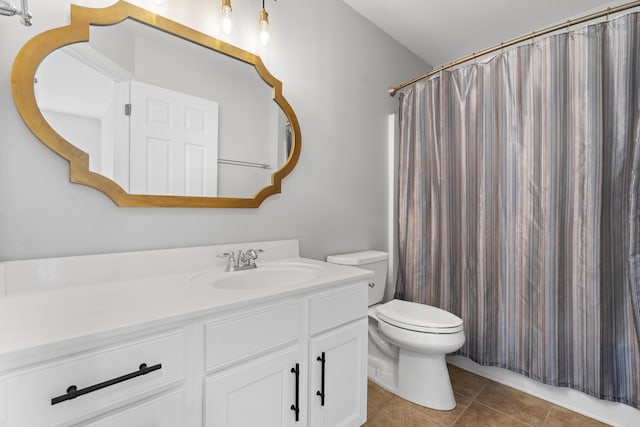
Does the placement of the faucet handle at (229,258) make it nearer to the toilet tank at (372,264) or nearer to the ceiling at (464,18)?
the toilet tank at (372,264)

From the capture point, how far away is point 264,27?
1.47m

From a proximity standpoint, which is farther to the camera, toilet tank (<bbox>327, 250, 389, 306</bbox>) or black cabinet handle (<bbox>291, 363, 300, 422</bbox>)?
toilet tank (<bbox>327, 250, 389, 306</bbox>)

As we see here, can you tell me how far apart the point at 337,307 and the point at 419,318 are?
2.25 feet

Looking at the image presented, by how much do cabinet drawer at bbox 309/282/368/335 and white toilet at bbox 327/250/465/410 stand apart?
41 cm

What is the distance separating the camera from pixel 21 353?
579 mm

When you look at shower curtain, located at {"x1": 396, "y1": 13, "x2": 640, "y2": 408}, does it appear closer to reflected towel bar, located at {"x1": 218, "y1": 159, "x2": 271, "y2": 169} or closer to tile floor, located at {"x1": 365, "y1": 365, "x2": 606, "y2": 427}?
tile floor, located at {"x1": 365, "y1": 365, "x2": 606, "y2": 427}

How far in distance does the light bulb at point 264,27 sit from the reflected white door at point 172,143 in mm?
420

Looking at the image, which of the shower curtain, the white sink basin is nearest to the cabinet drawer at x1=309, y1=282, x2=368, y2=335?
the white sink basin

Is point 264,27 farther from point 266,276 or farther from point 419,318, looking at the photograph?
point 419,318

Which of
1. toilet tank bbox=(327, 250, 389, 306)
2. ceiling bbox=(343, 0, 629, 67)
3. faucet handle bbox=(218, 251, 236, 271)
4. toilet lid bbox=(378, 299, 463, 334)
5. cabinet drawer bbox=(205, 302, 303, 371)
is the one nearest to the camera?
cabinet drawer bbox=(205, 302, 303, 371)

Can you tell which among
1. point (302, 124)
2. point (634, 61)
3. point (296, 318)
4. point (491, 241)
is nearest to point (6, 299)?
point (296, 318)

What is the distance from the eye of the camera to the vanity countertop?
0.63m

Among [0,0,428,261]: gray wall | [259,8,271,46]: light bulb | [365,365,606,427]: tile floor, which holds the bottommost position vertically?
[365,365,606,427]: tile floor

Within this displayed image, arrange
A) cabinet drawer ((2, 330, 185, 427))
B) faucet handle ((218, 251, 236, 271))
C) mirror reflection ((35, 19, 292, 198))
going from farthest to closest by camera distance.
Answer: faucet handle ((218, 251, 236, 271))
mirror reflection ((35, 19, 292, 198))
cabinet drawer ((2, 330, 185, 427))
